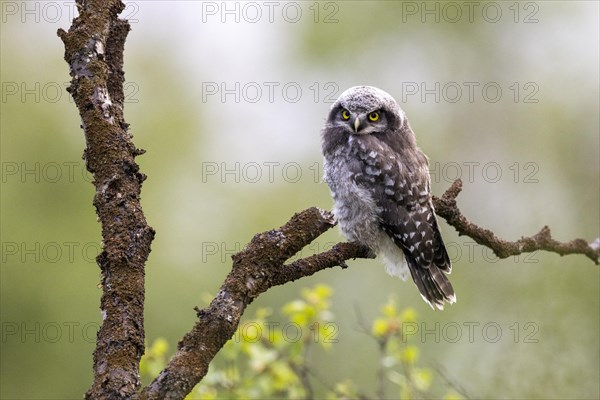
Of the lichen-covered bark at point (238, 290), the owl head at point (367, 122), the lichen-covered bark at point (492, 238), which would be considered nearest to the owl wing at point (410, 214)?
the owl head at point (367, 122)

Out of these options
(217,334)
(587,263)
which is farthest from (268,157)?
(217,334)

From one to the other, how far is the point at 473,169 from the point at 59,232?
22.9ft

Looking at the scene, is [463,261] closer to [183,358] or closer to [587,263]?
[587,263]

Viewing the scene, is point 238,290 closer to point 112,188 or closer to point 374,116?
point 112,188

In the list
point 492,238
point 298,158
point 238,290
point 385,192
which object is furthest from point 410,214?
point 298,158

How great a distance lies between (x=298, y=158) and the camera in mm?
15375

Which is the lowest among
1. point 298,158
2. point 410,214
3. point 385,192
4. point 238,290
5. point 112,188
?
point 238,290

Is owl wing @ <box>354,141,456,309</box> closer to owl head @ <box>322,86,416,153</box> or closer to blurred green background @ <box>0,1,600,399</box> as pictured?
owl head @ <box>322,86,416,153</box>

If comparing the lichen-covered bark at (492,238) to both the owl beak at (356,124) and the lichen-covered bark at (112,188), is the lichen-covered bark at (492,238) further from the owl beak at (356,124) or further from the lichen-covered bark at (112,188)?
the lichen-covered bark at (112,188)

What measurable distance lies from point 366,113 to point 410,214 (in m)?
0.74

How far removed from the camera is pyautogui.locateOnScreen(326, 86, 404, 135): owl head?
517cm

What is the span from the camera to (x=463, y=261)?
13.7m

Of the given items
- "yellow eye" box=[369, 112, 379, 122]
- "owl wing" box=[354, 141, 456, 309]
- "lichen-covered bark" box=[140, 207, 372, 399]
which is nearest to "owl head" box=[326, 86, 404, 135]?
"yellow eye" box=[369, 112, 379, 122]

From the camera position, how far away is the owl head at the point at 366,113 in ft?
17.0
